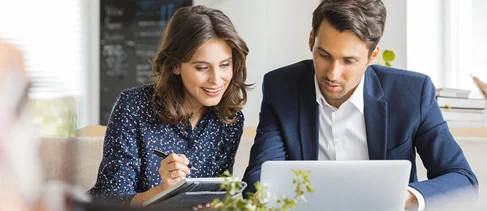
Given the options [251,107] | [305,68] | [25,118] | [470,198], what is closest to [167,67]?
[305,68]

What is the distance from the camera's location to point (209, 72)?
188 centimetres

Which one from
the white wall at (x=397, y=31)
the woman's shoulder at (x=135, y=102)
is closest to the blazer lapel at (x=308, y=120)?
the woman's shoulder at (x=135, y=102)

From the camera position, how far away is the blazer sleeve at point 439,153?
1.71 meters

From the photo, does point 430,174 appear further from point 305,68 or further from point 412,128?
point 305,68

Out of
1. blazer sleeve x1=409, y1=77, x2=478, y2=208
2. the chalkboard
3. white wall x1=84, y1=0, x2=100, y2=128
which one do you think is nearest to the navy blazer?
blazer sleeve x1=409, y1=77, x2=478, y2=208

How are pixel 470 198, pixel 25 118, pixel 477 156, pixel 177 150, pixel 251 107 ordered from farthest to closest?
pixel 251 107 → pixel 477 156 → pixel 177 150 → pixel 470 198 → pixel 25 118

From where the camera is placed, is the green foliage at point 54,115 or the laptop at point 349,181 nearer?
the green foliage at point 54,115

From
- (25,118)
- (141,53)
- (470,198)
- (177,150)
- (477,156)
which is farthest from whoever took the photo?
(141,53)

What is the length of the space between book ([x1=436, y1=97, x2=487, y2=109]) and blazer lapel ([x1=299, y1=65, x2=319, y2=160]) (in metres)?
1.43

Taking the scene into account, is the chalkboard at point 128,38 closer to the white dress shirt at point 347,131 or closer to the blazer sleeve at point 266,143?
the blazer sleeve at point 266,143

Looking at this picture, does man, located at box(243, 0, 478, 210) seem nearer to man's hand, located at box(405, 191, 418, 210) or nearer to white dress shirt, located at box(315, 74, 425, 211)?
white dress shirt, located at box(315, 74, 425, 211)

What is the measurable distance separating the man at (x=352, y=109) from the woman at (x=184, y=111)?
13 cm

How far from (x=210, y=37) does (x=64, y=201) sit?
1719mm

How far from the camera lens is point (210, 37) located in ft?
6.22
